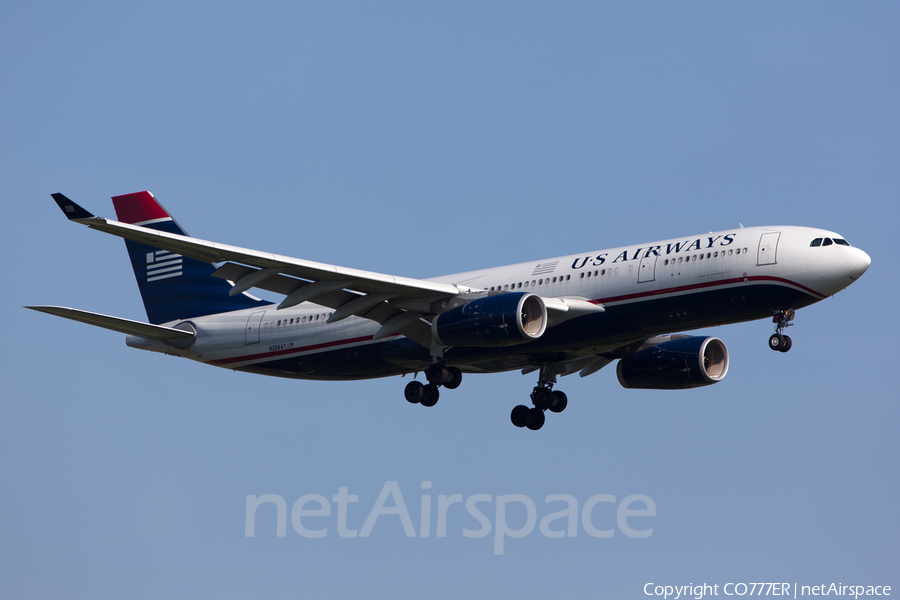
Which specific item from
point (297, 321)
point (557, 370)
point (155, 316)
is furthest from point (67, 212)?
point (557, 370)

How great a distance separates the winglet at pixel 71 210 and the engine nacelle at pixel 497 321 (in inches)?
436

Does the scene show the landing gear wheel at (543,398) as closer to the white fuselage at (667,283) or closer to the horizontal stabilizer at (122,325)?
the white fuselage at (667,283)

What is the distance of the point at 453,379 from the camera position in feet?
120

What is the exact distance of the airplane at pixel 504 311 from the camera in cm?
3238

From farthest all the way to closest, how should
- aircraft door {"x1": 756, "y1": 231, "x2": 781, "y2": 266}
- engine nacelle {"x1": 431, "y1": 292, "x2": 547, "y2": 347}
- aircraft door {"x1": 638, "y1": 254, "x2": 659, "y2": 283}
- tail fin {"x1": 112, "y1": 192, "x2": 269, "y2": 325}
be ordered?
tail fin {"x1": 112, "y1": 192, "x2": 269, "y2": 325} < aircraft door {"x1": 638, "y1": 254, "x2": 659, "y2": 283} < engine nacelle {"x1": 431, "y1": 292, "x2": 547, "y2": 347} < aircraft door {"x1": 756, "y1": 231, "x2": 781, "y2": 266}

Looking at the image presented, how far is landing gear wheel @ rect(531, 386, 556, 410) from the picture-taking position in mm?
40406

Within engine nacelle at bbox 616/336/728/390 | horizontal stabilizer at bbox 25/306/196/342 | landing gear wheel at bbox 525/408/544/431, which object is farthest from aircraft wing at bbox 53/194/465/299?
engine nacelle at bbox 616/336/728/390

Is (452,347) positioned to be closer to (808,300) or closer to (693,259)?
(693,259)

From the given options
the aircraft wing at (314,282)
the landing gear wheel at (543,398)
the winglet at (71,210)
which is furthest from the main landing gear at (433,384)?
the winglet at (71,210)

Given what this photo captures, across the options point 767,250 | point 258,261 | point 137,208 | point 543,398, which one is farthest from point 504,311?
point 137,208

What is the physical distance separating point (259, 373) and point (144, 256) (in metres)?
7.78

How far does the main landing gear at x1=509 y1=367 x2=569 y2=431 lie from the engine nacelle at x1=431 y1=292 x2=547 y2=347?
7.16 metres

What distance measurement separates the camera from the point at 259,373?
40.8 meters

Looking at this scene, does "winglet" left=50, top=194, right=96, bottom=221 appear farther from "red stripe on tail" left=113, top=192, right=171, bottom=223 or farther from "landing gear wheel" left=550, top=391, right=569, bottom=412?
"landing gear wheel" left=550, top=391, right=569, bottom=412
